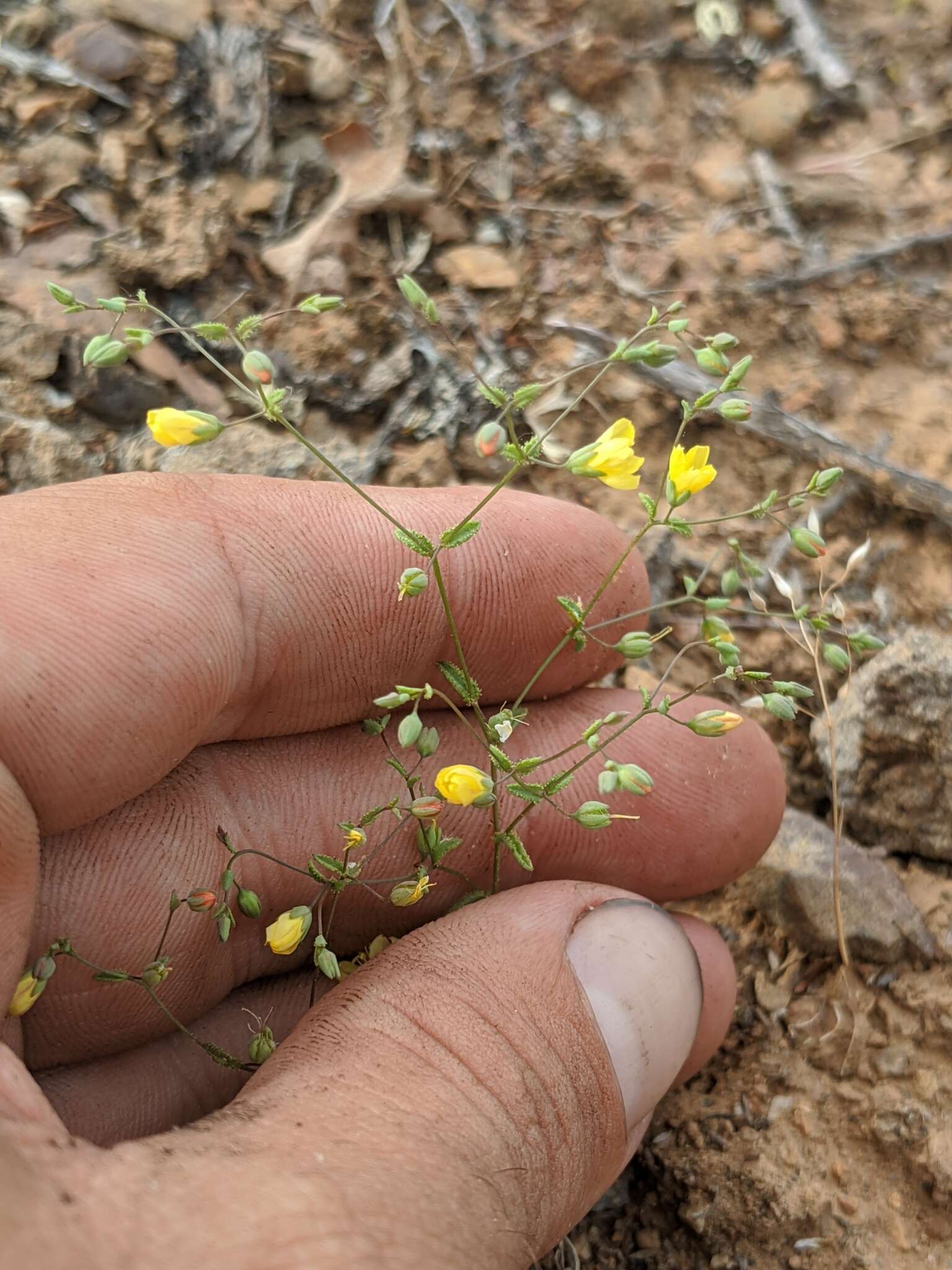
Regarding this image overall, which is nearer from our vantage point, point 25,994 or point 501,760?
point 25,994

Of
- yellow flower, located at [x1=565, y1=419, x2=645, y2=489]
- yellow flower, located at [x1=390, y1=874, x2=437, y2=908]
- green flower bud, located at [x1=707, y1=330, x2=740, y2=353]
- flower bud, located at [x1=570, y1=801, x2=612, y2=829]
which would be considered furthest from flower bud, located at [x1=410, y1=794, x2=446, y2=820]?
green flower bud, located at [x1=707, y1=330, x2=740, y2=353]

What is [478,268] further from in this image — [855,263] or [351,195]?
[855,263]

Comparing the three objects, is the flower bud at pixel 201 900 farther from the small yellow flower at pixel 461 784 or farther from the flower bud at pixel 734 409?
the flower bud at pixel 734 409

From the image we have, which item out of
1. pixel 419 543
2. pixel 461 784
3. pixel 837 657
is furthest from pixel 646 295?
pixel 461 784

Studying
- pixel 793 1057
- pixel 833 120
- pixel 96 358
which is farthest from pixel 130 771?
pixel 833 120

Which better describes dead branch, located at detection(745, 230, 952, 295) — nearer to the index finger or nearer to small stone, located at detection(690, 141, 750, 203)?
small stone, located at detection(690, 141, 750, 203)

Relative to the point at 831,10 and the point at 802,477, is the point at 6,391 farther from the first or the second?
the point at 831,10

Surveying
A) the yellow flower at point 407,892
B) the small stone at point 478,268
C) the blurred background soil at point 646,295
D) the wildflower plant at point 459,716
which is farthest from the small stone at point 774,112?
the yellow flower at point 407,892

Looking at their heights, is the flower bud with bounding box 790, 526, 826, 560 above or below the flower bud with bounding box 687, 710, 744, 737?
above
